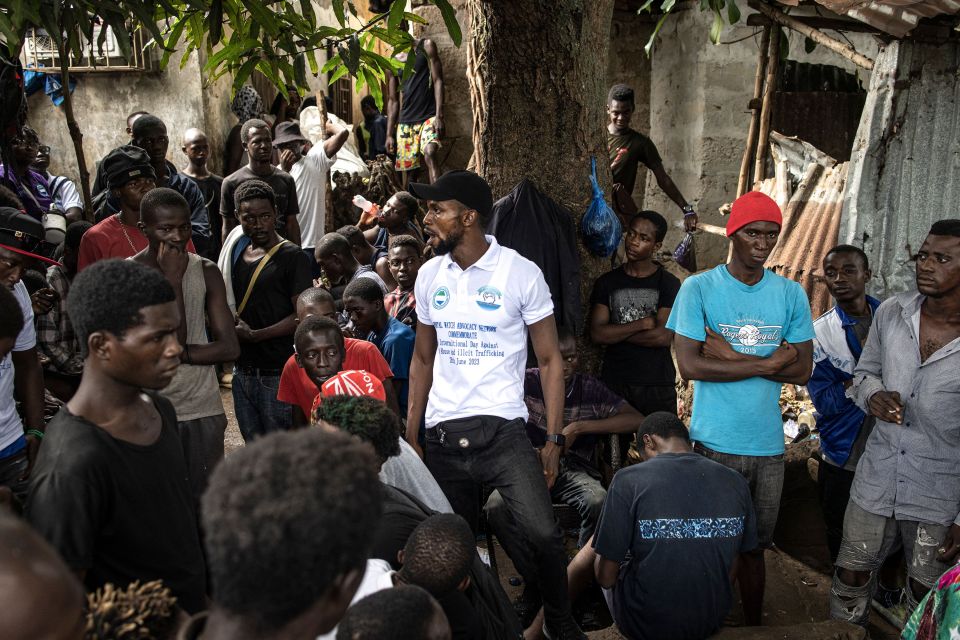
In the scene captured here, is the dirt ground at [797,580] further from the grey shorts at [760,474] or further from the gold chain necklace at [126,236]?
the gold chain necklace at [126,236]

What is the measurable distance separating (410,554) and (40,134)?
8.37 metres

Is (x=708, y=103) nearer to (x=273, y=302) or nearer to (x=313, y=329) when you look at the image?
(x=273, y=302)

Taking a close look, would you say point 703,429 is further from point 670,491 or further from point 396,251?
point 396,251

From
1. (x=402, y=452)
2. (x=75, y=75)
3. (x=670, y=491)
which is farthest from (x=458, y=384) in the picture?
(x=75, y=75)

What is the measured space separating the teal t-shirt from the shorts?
196 inches

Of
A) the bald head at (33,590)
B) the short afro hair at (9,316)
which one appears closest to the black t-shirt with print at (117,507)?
the bald head at (33,590)

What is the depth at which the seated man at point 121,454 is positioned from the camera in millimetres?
1856

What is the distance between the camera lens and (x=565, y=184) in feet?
15.8

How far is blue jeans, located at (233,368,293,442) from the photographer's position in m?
4.40

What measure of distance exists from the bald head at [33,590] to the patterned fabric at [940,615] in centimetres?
262

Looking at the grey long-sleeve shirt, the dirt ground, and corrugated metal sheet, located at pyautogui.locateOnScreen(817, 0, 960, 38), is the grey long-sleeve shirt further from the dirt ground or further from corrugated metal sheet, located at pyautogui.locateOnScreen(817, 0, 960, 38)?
corrugated metal sheet, located at pyautogui.locateOnScreen(817, 0, 960, 38)

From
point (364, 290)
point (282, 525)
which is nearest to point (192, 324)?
point (364, 290)

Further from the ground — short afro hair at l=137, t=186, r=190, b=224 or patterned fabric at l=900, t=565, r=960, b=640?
short afro hair at l=137, t=186, r=190, b=224

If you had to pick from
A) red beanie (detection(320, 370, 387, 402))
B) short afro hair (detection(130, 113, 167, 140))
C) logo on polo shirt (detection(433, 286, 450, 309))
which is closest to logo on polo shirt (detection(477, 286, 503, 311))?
logo on polo shirt (detection(433, 286, 450, 309))
